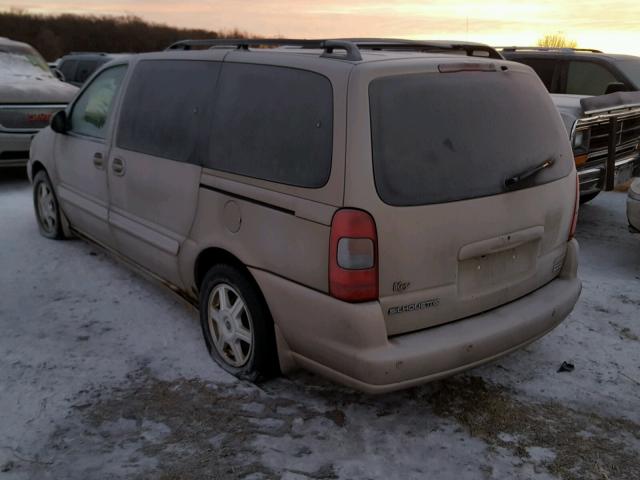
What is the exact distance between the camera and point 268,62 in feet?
10.8

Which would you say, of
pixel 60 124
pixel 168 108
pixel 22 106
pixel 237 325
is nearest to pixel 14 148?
pixel 22 106

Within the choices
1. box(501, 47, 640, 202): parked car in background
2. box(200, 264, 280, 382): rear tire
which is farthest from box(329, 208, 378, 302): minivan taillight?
box(501, 47, 640, 202): parked car in background

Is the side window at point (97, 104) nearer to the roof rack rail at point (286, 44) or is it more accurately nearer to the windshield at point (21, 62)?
the roof rack rail at point (286, 44)

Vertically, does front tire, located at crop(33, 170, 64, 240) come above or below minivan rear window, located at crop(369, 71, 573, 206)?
below

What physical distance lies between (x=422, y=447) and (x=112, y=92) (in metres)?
3.30

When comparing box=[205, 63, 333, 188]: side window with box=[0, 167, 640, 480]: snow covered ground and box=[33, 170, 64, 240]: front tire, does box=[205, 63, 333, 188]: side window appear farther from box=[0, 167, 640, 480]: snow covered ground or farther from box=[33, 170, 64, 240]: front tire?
box=[33, 170, 64, 240]: front tire

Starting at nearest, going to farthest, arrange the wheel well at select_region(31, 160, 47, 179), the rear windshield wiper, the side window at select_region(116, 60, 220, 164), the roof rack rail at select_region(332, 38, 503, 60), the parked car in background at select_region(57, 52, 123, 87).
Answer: the rear windshield wiper → the roof rack rail at select_region(332, 38, 503, 60) → the side window at select_region(116, 60, 220, 164) → the wheel well at select_region(31, 160, 47, 179) → the parked car in background at select_region(57, 52, 123, 87)

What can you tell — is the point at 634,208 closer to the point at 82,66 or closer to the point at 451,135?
the point at 451,135

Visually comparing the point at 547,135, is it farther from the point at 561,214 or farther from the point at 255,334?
the point at 255,334

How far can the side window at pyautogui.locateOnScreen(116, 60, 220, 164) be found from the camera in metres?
3.64

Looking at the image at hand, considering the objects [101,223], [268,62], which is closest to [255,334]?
[268,62]

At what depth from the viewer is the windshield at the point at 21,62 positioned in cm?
993

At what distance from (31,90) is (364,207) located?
762 cm

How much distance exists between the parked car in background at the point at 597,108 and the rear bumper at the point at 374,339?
3653 mm
